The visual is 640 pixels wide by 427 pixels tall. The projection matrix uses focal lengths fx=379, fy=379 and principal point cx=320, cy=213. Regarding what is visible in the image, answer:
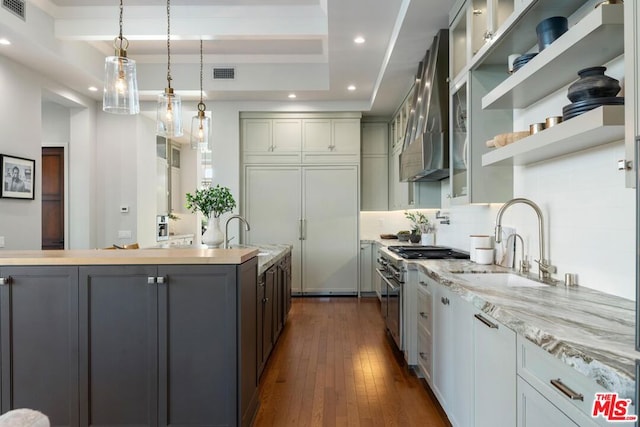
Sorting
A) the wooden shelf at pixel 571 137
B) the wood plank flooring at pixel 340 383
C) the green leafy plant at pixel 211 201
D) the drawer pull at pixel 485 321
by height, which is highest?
the wooden shelf at pixel 571 137

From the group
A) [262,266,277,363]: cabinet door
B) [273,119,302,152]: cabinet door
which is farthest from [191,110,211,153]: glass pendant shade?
[273,119,302,152]: cabinet door

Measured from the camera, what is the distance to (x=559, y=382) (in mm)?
1084

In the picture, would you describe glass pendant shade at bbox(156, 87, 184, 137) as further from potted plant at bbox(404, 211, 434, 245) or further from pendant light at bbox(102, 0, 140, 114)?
potted plant at bbox(404, 211, 434, 245)

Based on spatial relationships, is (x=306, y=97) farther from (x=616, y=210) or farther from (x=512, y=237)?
(x=616, y=210)

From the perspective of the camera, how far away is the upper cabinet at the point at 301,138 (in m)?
5.90

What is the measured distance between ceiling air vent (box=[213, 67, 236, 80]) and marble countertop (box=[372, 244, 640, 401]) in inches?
174

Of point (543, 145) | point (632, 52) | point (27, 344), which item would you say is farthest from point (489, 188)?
point (27, 344)

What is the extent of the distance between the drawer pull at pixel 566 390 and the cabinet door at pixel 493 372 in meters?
0.28

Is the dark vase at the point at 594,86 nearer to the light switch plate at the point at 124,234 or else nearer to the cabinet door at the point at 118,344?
the cabinet door at the point at 118,344

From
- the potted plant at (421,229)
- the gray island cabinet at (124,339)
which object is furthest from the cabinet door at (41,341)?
the potted plant at (421,229)

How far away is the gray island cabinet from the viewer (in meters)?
2.04

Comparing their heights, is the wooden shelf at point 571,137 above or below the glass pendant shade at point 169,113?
below

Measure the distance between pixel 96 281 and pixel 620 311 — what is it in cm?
238

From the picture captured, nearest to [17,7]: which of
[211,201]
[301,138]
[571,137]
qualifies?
[211,201]
